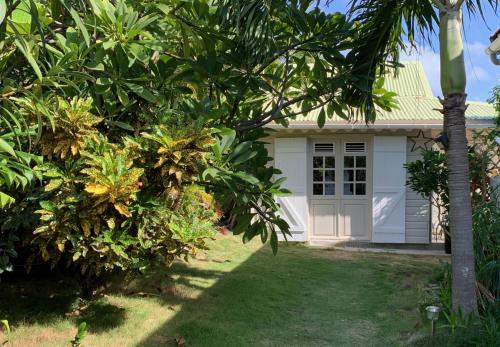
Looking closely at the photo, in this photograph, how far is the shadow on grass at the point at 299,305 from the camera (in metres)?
5.52

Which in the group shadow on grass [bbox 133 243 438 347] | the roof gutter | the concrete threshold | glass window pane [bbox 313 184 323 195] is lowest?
shadow on grass [bbox 133 243 438 347]

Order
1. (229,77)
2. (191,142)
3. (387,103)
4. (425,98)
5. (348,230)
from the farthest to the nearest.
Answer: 1. (425,98)
2. (348,230)
3. (387,103)
4. (229,77)
5. (191,142)

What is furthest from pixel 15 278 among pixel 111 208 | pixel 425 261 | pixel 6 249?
pixel 425 261

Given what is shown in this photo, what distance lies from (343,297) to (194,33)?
459 centimetres

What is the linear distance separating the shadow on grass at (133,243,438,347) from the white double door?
2493 mm

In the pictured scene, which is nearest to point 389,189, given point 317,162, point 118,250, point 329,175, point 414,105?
point 329,175

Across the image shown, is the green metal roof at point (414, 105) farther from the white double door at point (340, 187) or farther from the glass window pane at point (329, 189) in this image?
the glass window pane at point (329, 189)

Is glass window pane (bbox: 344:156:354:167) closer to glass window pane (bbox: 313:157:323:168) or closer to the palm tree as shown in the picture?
glass window pane (bbox: 313:157:323:168)

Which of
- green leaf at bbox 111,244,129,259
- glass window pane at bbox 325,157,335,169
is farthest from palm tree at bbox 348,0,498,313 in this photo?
glass window pane at bbox 325,157,335,169

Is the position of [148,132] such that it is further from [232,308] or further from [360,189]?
[360,189]

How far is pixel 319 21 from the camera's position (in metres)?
5.50

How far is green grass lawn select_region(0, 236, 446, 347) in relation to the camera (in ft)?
17.7

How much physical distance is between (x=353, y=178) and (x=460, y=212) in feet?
25.3

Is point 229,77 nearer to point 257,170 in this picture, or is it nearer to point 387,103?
point 257,170
